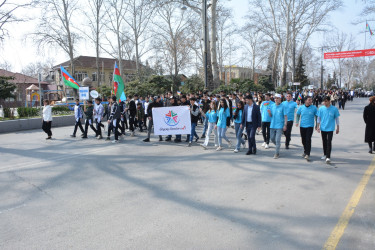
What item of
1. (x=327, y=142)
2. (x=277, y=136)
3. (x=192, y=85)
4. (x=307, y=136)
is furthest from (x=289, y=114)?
(x=192, y=85)

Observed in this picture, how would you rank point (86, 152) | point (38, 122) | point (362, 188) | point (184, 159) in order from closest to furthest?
point (362, 188), point (184, 159), point (86, 152), point (38, 122)

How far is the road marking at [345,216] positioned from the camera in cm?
357

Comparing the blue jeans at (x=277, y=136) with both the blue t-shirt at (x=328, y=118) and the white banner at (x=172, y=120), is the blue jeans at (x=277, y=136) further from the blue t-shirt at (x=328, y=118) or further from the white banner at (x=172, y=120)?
the white banner at (x=172, y=120)

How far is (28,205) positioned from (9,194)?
2.97 feet

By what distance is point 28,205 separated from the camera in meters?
5.02


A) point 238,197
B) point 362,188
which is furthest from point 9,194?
point 362,188

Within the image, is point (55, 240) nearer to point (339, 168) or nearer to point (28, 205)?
point (28, 205)

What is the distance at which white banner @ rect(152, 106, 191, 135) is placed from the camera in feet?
34.8

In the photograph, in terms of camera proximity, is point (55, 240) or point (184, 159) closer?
point (55, 240)

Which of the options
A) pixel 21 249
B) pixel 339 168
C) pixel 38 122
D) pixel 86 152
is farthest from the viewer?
pixel 38 122

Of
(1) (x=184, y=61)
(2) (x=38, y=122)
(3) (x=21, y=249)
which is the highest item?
(1) (x=184, y=61)

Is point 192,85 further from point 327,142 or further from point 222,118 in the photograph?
point 327,142

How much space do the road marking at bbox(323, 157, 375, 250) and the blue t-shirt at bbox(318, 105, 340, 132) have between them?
1417 millimetres

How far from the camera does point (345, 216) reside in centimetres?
430
